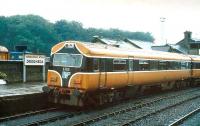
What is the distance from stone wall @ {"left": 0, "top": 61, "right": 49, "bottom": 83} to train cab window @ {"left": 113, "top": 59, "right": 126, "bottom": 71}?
7608mm

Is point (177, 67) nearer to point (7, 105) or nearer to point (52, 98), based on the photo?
point (52, 98)

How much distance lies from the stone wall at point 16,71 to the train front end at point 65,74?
636 cm

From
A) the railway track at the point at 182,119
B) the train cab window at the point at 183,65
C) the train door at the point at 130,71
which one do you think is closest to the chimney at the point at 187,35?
the train cab window at the point at 183,65

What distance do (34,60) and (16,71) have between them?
152 centimetres

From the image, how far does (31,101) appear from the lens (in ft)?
57.0

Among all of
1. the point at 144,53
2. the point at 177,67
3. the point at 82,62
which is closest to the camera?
the point at 82,62

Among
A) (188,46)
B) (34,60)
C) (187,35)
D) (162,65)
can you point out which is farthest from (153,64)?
(187,35)

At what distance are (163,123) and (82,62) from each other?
4.57 meters

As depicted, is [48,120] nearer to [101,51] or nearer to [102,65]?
[102,65]

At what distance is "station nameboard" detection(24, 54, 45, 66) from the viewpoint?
24.4m

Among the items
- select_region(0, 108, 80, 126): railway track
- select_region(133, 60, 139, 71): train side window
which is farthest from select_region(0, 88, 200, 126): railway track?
select_region(133, 60, 139, 71): train side window

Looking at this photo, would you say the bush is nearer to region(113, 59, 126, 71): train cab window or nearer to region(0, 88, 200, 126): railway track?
region(0, 88, 200, 126): railway track

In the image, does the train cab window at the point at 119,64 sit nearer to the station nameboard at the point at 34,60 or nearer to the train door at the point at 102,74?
the train door at the point at 102,74

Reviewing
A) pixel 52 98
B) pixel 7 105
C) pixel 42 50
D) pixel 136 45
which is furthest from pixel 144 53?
pixel 42 50
